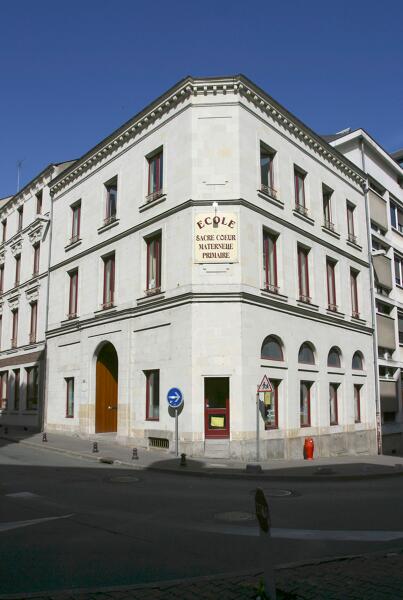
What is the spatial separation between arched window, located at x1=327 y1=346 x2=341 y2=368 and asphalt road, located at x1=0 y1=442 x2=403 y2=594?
10.5 m

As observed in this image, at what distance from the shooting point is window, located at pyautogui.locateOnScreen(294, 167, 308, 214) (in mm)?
24156

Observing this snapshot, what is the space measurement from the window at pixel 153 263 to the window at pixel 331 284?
28.2ft

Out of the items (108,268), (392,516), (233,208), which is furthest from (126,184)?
(392,516)

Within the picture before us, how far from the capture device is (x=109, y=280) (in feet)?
80.2

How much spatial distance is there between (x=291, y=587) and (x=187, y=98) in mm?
18849

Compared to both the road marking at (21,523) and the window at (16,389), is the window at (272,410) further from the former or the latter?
the window at (16,389)

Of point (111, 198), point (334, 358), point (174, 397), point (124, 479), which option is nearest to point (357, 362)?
point (334, 358)

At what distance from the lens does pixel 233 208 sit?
1986 centimetres

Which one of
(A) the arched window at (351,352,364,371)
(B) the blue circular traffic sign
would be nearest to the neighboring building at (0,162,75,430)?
(B) the blue circular traffic sign

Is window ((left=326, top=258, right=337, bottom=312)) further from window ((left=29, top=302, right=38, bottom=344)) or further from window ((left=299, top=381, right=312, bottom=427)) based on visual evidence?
window ((left=29, top=302, right=38, bottom=344))

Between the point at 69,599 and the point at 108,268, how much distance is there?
2038 cm

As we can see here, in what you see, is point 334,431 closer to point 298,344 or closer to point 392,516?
point 298,344

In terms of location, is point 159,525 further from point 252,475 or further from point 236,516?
point 252,475

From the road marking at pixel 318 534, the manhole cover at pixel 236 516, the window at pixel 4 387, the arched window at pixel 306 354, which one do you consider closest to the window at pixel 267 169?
the arched window at pixel 306 354
